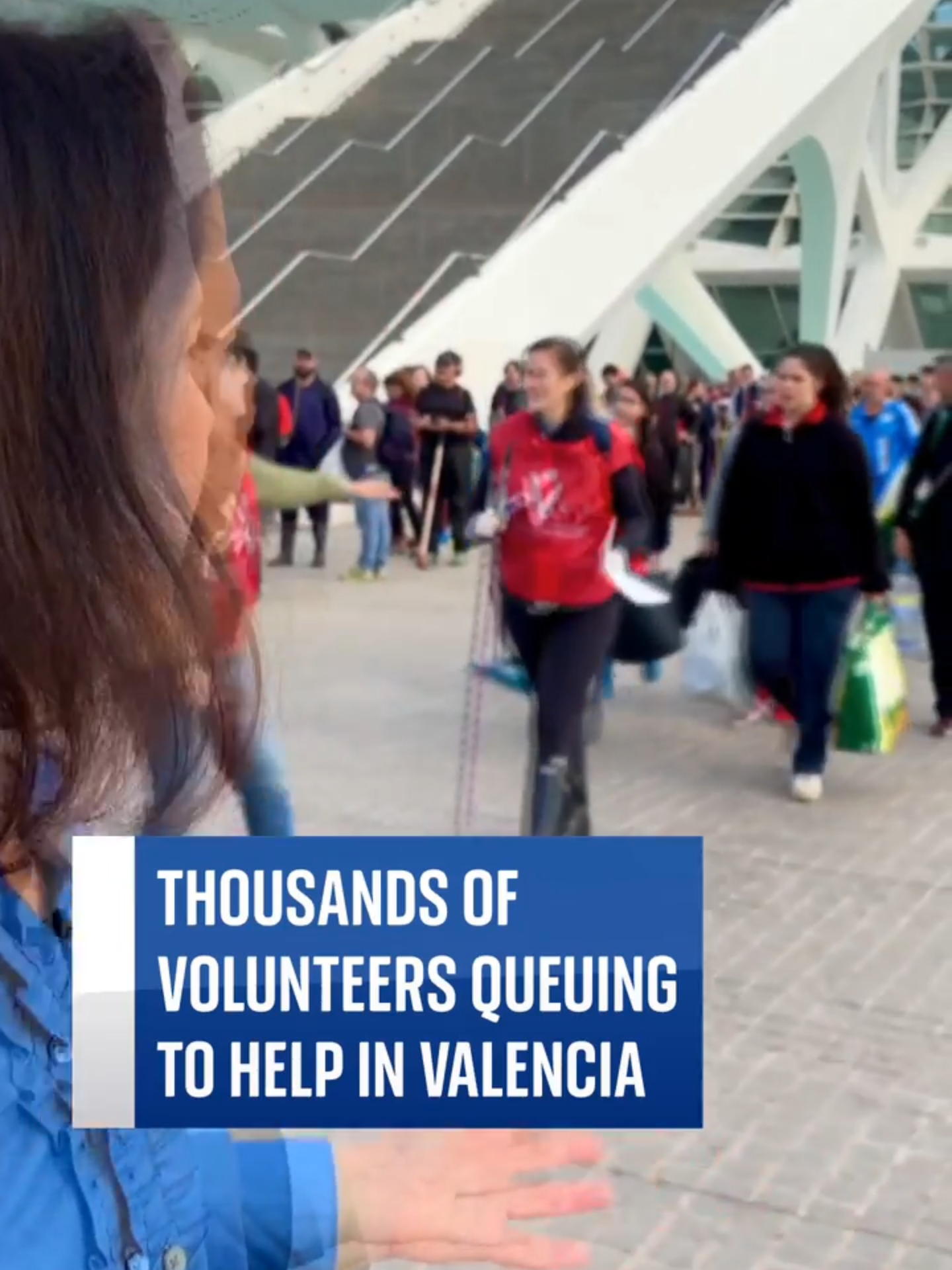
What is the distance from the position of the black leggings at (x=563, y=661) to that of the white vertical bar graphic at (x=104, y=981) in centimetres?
415

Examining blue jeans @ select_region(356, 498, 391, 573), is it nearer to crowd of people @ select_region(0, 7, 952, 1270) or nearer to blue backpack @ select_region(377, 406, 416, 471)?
blue backpack @ select_region(377, 406, 416, 471)

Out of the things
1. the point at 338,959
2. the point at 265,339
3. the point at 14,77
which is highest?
the point at 14,77

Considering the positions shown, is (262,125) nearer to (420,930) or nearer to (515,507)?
(515,507)

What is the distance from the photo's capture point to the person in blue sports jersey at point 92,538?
2.67ft

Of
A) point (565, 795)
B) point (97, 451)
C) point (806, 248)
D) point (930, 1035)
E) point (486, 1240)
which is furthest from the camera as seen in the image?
point (806, 248)

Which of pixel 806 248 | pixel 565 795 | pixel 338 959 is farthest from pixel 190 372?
pixel 806 248

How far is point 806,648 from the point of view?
243 inches

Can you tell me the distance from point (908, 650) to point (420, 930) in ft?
29.2

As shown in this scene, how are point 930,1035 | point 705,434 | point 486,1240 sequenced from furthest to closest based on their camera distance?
point 705,434
point 930,1035
point 486,1240

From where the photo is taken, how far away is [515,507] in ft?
17.2

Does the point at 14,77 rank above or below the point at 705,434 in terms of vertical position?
above

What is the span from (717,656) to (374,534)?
189 inches

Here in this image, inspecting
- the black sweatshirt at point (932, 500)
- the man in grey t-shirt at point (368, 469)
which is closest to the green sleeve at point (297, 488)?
the black sweatshirt at point (932, 500)

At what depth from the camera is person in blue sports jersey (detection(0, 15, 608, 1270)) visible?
0.81 meters
